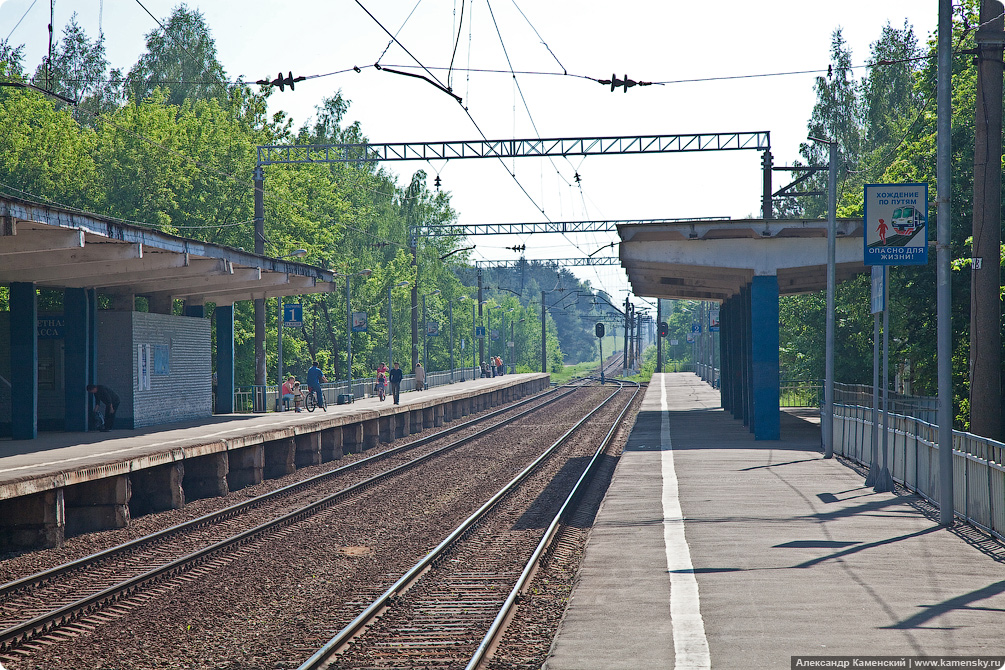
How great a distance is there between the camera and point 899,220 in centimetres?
1490

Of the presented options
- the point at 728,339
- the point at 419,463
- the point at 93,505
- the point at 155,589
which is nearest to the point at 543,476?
the point at 419,463

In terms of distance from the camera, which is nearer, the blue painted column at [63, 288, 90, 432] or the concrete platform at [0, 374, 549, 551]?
the concrete platform at [0, 374, 549, 551]

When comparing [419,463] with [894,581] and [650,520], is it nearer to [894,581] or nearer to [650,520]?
[650,520]

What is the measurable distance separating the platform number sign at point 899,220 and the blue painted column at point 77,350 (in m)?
16.1

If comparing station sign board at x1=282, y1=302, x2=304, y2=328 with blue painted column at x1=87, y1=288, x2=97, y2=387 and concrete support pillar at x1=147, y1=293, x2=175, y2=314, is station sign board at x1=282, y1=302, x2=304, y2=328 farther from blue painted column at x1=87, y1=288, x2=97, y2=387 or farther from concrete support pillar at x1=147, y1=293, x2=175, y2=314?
blue painted column at x1=87, y1=288, x2=97, y2=387

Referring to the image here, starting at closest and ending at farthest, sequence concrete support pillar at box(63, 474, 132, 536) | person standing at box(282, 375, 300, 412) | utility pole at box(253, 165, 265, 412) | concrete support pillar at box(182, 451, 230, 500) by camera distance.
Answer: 1. concrete support pillar at box(63, 474, 132, 536)
2. concrete support pillar at box(182, 451, 230, 500)
3. utility pole at box(253, 165, 265, 412)
4. person standing at box(282, 375, 300, 412)

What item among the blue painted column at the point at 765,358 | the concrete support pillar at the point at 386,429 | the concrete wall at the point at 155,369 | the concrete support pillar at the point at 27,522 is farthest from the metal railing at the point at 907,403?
the concrete wall at the point at 155,369

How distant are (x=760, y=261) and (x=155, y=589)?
17.9 m

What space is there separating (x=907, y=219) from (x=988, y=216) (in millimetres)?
1086

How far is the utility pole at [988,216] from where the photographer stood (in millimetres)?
14352

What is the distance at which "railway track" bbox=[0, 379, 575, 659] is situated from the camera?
9727mm

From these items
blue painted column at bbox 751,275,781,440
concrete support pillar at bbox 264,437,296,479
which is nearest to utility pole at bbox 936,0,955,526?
blue painted column at bbox 751,275,781,440

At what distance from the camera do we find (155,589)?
1116 cm

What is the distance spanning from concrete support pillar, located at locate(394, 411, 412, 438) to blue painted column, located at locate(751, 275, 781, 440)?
1315 cm
